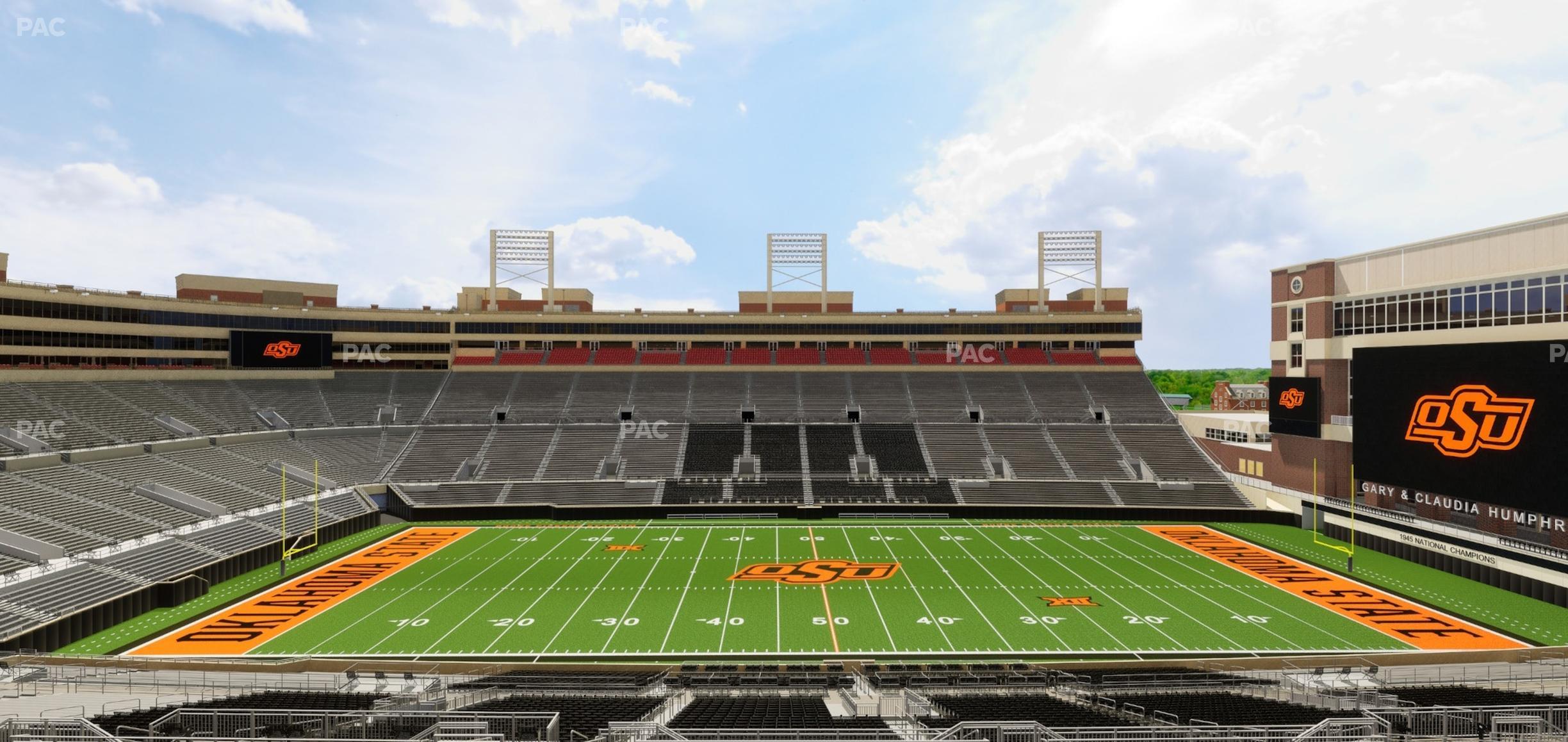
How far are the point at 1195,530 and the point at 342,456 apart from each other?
44496 millimetres

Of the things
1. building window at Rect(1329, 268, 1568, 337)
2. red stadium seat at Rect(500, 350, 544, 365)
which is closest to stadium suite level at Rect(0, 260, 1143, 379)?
red stadium seat at Rect(500, 350, 544, 365)

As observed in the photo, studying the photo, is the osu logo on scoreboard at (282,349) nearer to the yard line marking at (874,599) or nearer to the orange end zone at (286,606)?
the orange end zone at (286,606)

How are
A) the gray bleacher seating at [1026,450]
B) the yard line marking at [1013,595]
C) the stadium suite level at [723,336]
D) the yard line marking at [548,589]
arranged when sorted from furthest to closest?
1. the stadium suite level at [723,336]
2. the gray bleacher seating at [1026,450]
3. the yard line marking at [1013,595]
4. the yard line marking at [548,589]

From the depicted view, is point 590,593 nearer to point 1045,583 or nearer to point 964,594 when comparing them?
point 964,594

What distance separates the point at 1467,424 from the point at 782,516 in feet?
90.6

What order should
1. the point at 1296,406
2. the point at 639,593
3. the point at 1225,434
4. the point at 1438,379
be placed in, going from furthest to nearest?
1. the point at 1225,434
2. the point at 1296,406
3. the point at 1438,379
4. the point at 639,593

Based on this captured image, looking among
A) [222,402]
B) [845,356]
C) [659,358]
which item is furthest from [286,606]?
[845,356]

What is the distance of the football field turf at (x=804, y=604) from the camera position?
66.8 ft

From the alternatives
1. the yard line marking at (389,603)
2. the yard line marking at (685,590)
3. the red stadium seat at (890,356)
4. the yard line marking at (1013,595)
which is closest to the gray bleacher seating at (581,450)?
the yard line marking at (389,603)

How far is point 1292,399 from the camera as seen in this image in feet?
123

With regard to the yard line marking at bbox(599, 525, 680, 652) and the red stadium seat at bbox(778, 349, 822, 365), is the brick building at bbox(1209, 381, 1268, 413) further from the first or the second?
the yard line marking at bbox(599, 525, 680, 652)

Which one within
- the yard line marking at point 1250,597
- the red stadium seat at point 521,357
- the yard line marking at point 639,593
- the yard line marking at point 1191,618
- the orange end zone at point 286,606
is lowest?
the orange end zone at point 286,606

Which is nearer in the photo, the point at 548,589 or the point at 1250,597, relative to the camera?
the point at 1250,597

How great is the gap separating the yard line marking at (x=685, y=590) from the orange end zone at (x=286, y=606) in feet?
34.9
